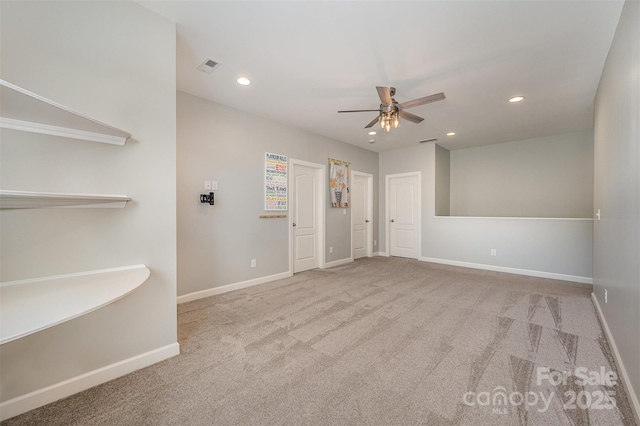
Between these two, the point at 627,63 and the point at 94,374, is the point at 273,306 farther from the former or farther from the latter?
the point at 627,63

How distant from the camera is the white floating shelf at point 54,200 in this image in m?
1.17

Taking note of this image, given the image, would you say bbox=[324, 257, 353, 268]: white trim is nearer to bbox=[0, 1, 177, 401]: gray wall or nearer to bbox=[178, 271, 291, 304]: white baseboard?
bbox=[178, 271, 291, 304]: white baseboard

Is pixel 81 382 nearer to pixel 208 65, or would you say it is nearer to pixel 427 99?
pixel 208 65

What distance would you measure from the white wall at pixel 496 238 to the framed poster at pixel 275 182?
10.3 feet

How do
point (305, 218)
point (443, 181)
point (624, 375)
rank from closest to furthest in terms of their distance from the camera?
1. point (624, 375)
2. point (305, 218)
3. point (443, 181)

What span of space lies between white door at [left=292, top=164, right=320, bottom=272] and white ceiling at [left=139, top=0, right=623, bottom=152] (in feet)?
3.96

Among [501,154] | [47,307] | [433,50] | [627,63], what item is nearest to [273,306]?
[47,307]

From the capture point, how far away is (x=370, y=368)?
1850 millimetres

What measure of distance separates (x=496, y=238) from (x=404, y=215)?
1.94 metres

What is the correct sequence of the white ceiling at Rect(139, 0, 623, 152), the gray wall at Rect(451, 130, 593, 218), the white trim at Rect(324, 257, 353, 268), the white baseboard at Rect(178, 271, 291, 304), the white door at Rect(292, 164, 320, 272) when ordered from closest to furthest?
1. the white ceiling at Rect(139, 0, 623, 152)
2. the white baseboard at Rect(178, 271, 291, 304)
3. the white door at Rect(292, 164, 320, 272)
4. the gray wall at Rect(451, 130, 593, 218)
5. the white trim at Rect(324, 257, 353, 268)

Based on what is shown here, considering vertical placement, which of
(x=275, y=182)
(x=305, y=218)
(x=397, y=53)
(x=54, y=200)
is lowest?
(x=305, y=218)

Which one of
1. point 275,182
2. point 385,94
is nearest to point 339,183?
point 275,182

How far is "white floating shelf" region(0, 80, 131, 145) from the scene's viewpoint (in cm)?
114

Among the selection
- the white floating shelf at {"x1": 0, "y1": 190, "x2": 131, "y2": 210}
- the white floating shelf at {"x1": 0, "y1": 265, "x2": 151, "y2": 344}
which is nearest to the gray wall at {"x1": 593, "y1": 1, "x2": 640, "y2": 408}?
the white floating shelf at {"x1": 0, "y1": 265, "x2": 151, "y2": 344}
